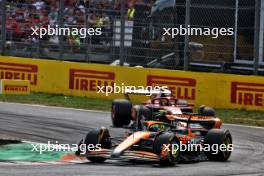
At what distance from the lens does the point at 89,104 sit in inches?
795

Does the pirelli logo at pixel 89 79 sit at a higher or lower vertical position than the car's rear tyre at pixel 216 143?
higher

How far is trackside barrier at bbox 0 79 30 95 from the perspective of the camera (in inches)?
745

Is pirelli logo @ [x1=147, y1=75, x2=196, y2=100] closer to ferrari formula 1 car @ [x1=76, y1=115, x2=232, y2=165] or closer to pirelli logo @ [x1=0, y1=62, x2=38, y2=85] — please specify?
pirelli logo @ [x1=0, y1=62, x2=38, y2=85]

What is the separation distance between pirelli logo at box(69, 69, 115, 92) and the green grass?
1.35 feet

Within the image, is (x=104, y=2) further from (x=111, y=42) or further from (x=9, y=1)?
(x=9, y=1)

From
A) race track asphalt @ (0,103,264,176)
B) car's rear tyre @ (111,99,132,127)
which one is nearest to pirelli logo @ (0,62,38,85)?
race track asphalt @ (0,103,264,176)

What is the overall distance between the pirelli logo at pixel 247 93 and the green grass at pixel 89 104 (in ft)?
0.92

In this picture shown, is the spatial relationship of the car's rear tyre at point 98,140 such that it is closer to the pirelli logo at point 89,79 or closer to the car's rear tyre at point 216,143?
the car's rear tyre at point 216,143

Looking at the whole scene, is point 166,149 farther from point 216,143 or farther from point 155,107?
point 155,107

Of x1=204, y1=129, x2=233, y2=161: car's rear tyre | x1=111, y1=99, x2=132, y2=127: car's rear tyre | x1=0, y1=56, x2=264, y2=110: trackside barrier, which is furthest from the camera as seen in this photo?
x1=0, y1=56, x2=264, y2=110: trackside barrier

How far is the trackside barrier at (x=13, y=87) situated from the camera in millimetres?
18922

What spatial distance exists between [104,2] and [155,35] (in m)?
2.09

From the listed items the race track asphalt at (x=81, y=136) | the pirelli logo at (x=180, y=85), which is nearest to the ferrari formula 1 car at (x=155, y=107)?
the race track asphalt at (x=81, y=136)

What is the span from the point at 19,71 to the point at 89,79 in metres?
2.63
